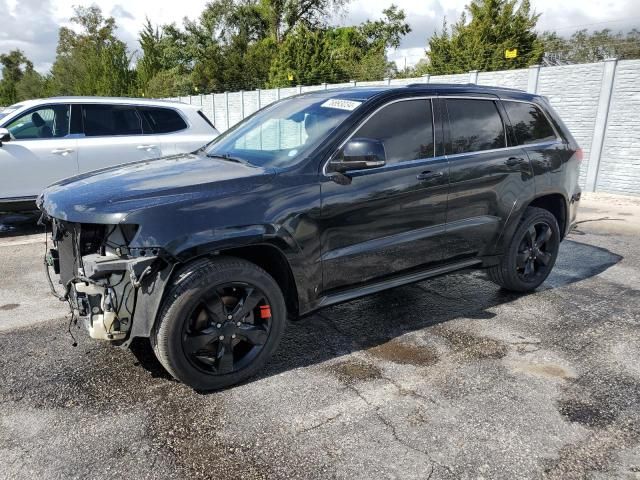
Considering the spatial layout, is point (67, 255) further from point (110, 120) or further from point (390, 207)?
point (110, 120)

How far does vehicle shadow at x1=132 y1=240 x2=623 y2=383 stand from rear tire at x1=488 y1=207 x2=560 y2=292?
19 centimetres

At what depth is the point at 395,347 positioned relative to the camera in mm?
3707

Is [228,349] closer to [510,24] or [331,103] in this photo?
[331,103]

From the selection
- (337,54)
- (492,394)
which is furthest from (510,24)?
(492,394)

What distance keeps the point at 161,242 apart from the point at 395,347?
1874mm

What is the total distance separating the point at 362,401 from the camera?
3.00 m

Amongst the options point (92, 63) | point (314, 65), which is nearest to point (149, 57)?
point (92, 63)

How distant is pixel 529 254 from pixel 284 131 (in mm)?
2546

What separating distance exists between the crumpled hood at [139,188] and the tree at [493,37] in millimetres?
24693

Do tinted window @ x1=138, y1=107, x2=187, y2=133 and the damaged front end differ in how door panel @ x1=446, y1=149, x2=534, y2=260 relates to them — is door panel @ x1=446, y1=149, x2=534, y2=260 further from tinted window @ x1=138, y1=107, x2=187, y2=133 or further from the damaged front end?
tinted window @ x1=138, y1=107, x2=187, y2=133

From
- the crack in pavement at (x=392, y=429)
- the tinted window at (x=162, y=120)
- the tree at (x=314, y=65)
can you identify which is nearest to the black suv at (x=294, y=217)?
the crack in pavement at (x=392, y=429)

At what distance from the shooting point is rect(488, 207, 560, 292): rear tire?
14.9 feet

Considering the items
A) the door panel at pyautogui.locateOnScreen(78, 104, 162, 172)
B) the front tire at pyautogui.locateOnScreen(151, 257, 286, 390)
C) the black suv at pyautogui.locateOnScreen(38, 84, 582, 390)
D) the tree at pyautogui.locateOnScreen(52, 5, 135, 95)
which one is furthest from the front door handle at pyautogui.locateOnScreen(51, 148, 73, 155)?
the tree at pyautogui.locateOnScreen(52, 5, 135, 95)

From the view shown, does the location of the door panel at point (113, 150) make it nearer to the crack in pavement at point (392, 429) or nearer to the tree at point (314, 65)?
the crack in pavement at point (392, 429)
